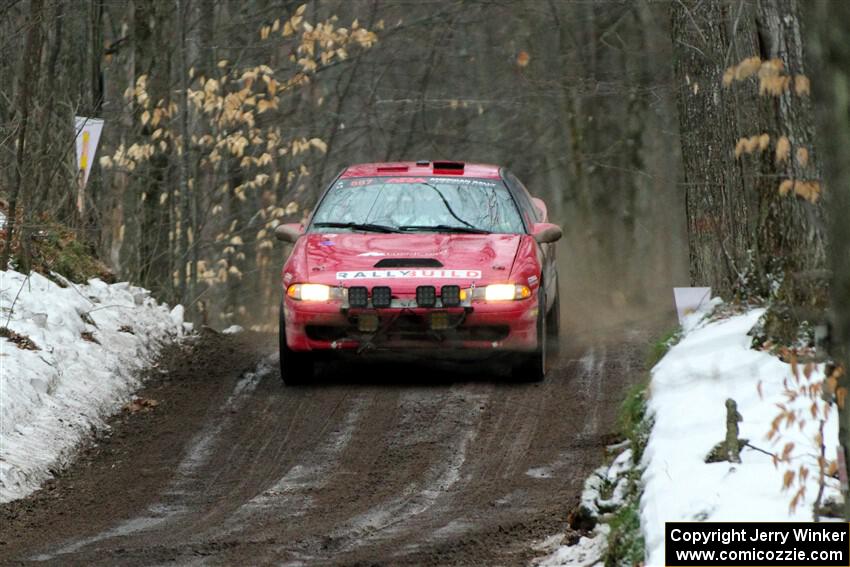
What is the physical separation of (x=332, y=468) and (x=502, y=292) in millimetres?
2492

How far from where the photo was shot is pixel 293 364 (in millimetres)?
10805

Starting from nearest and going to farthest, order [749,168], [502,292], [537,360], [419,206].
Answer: [749,168] < [502,292] < [537,360] < [419,206]

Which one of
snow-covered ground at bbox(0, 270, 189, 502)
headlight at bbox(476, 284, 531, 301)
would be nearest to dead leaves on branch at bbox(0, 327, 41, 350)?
snow-covered ground at bbox(0, 270, 189, 502)

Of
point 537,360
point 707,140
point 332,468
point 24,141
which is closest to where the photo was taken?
point 332,468

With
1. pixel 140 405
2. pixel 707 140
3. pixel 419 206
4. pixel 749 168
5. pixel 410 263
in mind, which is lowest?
pixel 140 405

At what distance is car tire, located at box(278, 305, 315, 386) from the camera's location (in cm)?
1069

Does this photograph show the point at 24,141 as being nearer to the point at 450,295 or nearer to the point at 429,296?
the point at 429,296

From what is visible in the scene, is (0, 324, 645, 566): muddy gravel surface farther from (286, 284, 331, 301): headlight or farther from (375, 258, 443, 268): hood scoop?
(375, 258, 443, 268): hood scoop

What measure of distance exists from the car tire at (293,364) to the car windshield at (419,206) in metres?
1.13

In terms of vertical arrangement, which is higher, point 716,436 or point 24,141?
point 24,141

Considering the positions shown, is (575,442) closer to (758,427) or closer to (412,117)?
(758,427)

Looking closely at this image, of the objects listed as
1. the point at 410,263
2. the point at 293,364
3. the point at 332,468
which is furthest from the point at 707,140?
the point at 332,468

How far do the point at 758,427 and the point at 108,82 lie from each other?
15.4 m

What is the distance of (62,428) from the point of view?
9188mm
